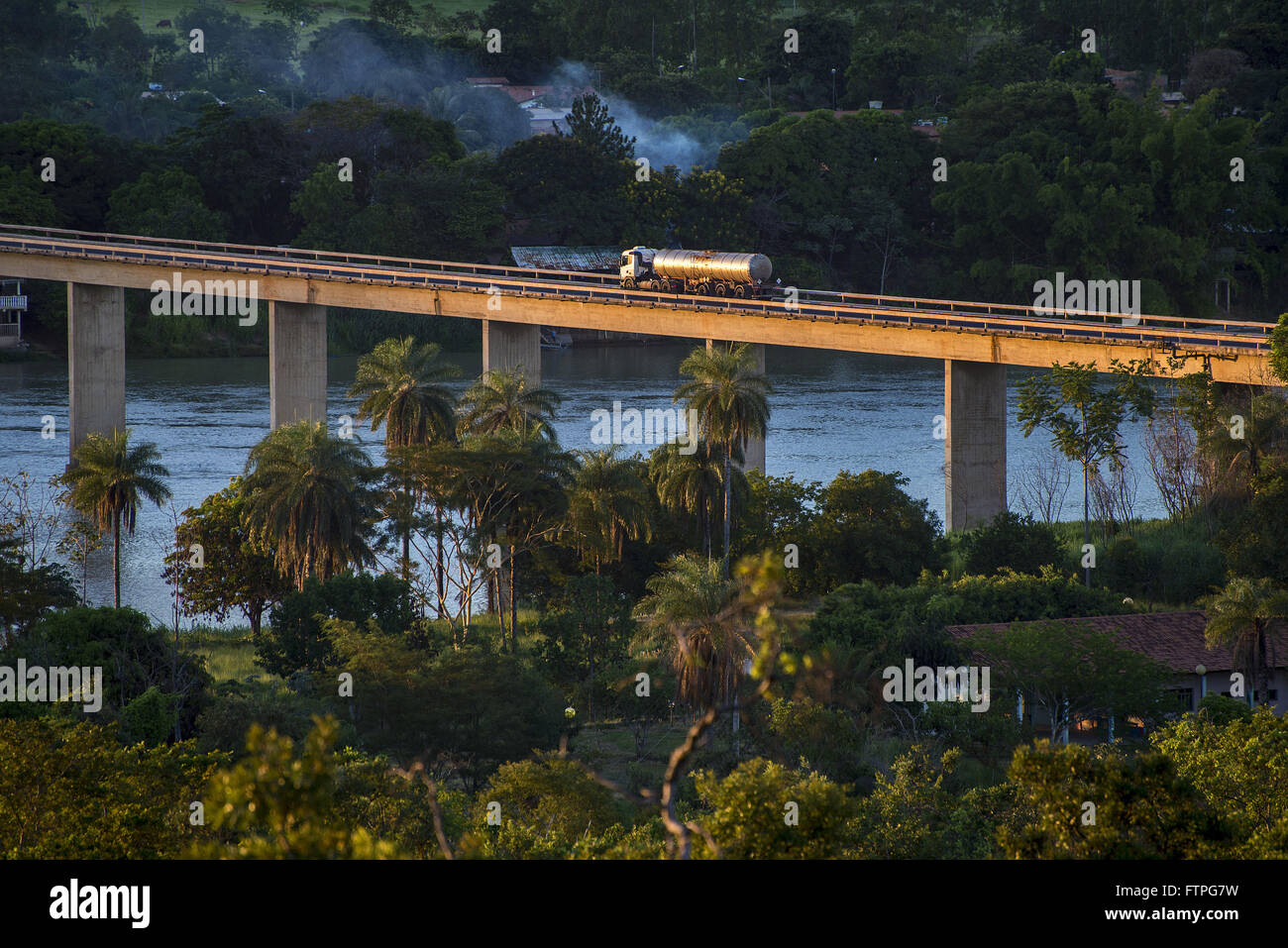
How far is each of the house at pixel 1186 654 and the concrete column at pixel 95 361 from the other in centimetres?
5995

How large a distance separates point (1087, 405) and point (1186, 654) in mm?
18370

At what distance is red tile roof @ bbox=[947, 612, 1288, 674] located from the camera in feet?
155

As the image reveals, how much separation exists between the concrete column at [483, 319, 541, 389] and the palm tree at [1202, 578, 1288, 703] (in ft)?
142

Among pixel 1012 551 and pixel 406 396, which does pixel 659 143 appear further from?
pixel 1012 551

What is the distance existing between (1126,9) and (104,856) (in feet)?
601

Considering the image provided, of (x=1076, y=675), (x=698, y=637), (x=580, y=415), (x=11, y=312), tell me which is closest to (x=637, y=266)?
(x=580, y=415)

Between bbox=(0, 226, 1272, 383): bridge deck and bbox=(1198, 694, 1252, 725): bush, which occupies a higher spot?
bbox=(0, 226, 1272, 383): bridge deck

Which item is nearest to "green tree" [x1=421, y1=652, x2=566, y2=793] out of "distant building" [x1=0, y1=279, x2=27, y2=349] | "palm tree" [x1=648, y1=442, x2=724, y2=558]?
"palm tree" [x1=648, y1=442, x2=724, y2=558]

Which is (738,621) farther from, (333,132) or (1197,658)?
(333,132)

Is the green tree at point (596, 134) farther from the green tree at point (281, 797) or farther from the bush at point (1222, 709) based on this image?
the green tree at point (281, 797)

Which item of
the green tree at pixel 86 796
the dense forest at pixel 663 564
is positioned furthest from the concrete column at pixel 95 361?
the green tree at pixel 86 796

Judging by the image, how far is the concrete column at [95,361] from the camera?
95.4m

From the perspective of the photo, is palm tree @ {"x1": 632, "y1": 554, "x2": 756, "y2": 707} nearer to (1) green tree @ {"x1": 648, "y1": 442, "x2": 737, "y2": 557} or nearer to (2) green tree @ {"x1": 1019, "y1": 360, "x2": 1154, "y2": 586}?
(1) green tree @ {"x1": 648, "y1": 442, "x2": 737, "y2": 557}
